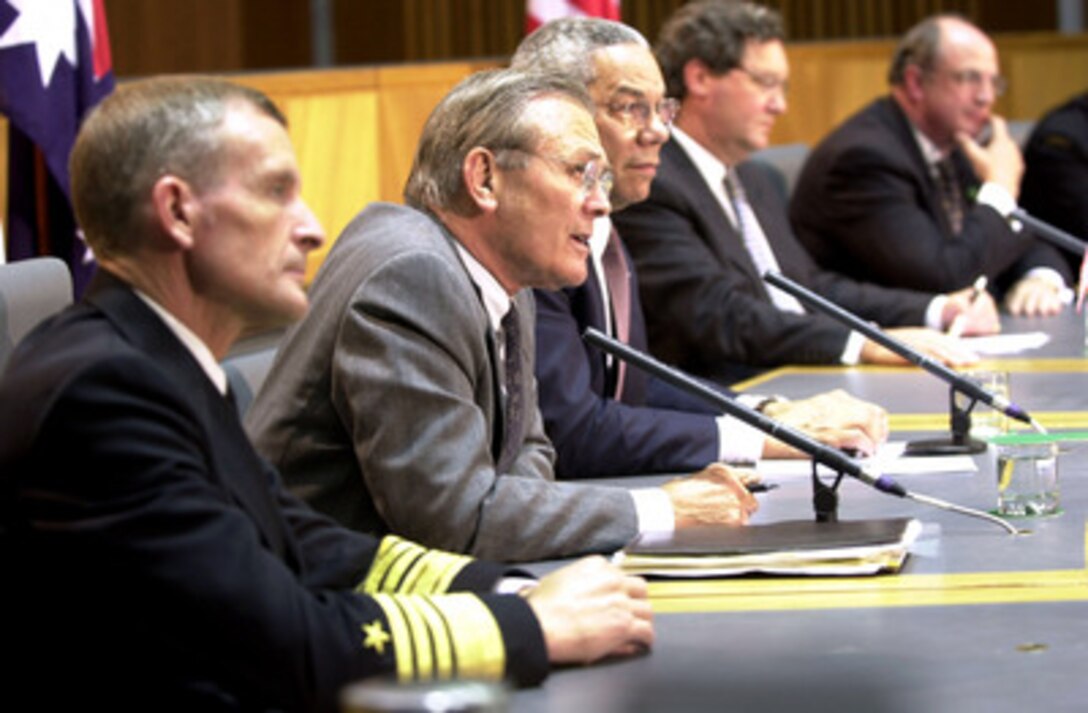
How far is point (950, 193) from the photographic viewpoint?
18.9 feet

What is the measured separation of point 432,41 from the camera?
8.26 meters

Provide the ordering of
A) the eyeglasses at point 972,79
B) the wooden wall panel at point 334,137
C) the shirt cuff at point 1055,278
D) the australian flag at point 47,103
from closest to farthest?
1. the australian flag at point 47,103
2. the shirt cuff at point 1055,278
3. the eyeglasses at point 972,79
4. the wooden wall panel at point 334,137

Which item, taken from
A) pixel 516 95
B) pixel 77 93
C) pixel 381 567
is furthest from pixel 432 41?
pixel 381 567

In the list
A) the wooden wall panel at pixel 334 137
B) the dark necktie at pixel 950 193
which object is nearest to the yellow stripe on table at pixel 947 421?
the dark necktie at pixel 950 193

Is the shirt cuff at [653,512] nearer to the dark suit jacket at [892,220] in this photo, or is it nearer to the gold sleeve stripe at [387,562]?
the gold sleeve stripe at [387,562]

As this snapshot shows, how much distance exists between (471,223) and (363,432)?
0.37 meters

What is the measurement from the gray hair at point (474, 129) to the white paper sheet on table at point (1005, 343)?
1901 mm

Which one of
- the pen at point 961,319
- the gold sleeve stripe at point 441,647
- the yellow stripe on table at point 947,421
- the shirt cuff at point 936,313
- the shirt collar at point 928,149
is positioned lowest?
the shirt cuff at point 936,313

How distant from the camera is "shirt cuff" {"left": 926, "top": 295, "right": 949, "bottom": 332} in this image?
4.75 meters

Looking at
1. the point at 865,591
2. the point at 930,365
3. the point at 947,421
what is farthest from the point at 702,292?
the point at 865,591

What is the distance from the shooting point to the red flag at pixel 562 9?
17.9ft

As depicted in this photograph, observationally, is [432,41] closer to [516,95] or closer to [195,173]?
[516,95]

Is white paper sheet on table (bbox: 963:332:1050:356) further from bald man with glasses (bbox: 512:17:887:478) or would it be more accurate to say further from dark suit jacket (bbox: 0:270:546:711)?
dark suit jacket (bbox: 0:270:546:711)

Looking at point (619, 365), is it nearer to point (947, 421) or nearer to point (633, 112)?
point (633, 112)
